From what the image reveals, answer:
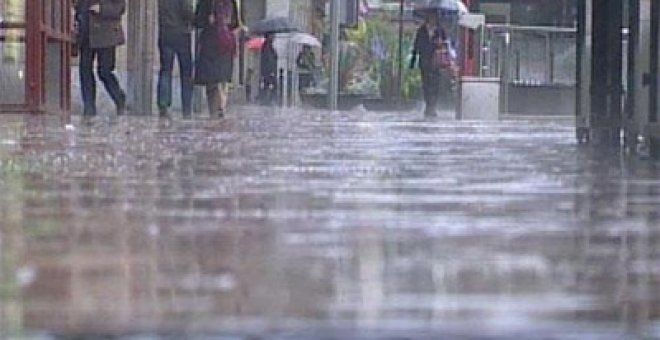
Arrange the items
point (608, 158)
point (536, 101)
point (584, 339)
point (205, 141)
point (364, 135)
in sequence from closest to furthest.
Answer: point (584, 339) < point (608, 158) < point (205, 141) < point (364, 135) < point (536, 101)

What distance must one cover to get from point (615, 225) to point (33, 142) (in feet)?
17.2

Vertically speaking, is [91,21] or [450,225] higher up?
[91,21]

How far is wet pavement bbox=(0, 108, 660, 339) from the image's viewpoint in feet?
8.78

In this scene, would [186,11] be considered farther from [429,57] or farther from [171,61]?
[429,57]

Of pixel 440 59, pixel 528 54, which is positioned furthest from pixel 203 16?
pixel 528 54

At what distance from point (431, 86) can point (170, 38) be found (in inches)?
317

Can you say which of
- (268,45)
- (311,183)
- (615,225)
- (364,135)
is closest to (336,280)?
(615,225)

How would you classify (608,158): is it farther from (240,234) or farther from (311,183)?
(240,234)

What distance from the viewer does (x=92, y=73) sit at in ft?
56.2

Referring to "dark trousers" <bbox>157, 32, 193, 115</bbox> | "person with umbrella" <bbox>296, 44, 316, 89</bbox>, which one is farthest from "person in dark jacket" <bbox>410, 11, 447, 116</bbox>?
"person with umbrella" <bbox>296, 44, 316, 89</bbox>

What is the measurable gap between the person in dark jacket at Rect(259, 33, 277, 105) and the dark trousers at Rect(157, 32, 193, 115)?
20.3 metres

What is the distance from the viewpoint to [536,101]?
1135 inches

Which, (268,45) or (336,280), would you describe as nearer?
(336,280)

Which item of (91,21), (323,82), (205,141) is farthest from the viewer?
(323,82)
